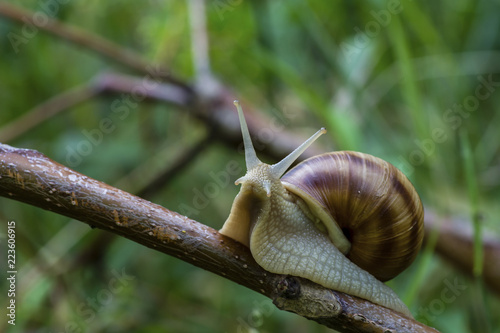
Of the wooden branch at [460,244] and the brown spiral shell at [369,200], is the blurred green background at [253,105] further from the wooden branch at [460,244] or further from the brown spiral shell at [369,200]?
the brown spiral shell at [369,200]

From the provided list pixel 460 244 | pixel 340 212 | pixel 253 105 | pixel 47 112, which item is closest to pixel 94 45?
pixel 47 112

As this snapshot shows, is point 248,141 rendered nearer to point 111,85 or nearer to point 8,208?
point 111,85

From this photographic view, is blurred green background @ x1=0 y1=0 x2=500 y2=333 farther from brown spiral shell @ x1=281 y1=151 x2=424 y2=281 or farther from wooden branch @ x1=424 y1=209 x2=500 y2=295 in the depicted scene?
brown spiral shell @ x1=281 y1=151 x2=424 y2=281

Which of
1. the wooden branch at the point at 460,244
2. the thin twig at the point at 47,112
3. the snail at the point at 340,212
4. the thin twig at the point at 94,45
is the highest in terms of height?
the thin twig at the point at 94,45

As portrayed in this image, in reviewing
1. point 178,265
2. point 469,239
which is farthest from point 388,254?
point 178,265

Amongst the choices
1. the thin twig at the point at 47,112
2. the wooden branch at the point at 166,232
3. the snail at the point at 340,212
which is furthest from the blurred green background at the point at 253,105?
the wooden branch at the point at 166,232

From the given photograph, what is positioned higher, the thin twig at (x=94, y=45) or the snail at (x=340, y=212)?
the thin twig at (x=94, y=45)
